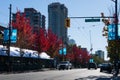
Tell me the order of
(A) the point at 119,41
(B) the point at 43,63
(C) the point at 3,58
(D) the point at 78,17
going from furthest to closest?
(B) the point at 43,63, (C) the point at 3,58, (A) the point at 119,41, (D) the point at 78,17

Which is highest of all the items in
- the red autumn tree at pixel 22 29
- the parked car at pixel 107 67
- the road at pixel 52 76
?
the red autumn tree at pixel 22 29

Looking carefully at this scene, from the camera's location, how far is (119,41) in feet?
163

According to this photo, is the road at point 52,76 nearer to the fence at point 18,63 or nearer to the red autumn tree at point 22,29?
the fence at point 18,63

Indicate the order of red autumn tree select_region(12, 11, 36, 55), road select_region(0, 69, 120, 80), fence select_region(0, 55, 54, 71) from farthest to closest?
red autumn tree select_region(12, 11, 36, 55) → fence select_region(0, 55, 54, 71) → road select_region(0, 69, 120, 80)

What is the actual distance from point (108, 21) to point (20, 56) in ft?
52.1

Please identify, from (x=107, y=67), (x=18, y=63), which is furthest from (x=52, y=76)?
(x=18, y=63)

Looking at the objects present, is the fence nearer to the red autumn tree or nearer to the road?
the red autumn tree

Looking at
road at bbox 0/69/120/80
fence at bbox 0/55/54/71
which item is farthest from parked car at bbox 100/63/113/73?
fence at bbox 0/55/54/71

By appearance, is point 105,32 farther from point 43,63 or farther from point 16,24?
point 43,63

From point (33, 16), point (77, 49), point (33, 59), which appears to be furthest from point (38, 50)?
point (33, 16)

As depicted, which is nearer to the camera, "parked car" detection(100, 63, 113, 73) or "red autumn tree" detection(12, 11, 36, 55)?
"parked car" detection(100, 63, 113, 73)

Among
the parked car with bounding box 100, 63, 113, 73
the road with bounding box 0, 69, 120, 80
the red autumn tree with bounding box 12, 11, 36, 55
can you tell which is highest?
the red autumn tree with bounding box 12, 11, 36, 55

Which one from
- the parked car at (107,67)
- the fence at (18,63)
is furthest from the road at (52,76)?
the fence at (18,63)

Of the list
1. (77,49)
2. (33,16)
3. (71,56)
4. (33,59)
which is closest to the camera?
(33,59)
